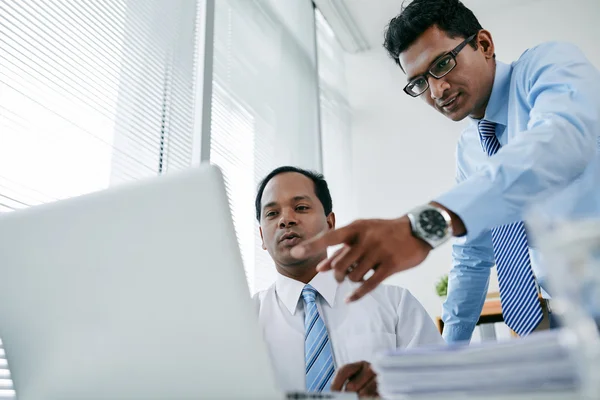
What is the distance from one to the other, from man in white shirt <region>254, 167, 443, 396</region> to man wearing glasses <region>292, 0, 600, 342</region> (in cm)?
26

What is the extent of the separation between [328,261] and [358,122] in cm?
324

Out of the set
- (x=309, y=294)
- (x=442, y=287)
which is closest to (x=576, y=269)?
(x=309, y=294)

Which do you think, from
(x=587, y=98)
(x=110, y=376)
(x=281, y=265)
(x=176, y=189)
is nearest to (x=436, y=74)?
(x=587, y=98)

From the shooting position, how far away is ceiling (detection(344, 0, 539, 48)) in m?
3.59

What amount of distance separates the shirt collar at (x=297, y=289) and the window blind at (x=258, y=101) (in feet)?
2.57

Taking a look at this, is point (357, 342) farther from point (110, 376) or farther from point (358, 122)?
point (358, 122)

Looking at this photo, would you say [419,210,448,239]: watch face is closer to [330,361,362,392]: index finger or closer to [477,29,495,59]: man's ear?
[330,361,362,392]: index finger

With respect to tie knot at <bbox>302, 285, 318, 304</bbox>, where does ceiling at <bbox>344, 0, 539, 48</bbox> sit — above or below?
above

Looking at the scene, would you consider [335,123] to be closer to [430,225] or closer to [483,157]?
[483,157]

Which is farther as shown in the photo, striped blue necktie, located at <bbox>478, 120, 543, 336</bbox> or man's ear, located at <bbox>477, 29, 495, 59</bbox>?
man's ear, located at <bbox>477, 29, 495, 59</bbox>

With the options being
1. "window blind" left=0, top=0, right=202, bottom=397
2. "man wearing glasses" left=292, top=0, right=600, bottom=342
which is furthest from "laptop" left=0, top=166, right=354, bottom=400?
"window blind" left=0, top=0, right=202, bottom=397

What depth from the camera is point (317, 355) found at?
43.4 inches

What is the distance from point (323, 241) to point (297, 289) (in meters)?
0.71

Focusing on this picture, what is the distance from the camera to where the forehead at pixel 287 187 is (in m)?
1.52
